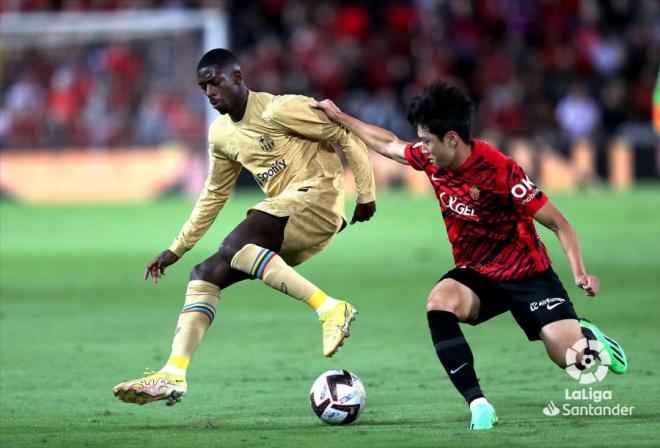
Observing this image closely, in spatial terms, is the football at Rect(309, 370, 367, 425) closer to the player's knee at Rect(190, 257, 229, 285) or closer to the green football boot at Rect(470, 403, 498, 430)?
the green football boot at Rect(470, 403, 498, 430)

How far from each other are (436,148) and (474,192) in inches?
13.1

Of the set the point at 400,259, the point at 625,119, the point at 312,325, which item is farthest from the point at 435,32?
the point at 312,325

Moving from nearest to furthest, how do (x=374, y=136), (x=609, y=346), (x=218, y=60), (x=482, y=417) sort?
(x=482, y=417) < (x=609, y=346) < (x=374, y=136) < (x=218, y=60)

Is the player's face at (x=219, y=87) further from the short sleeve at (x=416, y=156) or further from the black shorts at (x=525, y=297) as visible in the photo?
the black shorts at (x=525, y=297)

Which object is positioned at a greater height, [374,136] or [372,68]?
[372,68]

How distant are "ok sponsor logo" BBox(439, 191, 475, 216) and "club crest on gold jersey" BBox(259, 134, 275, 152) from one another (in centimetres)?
128

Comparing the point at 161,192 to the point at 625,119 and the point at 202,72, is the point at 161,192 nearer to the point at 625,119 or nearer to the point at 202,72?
the point at 625,119

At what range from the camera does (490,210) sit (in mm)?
6941

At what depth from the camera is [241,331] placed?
11047 millimetres

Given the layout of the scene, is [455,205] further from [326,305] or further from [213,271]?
[213,271]

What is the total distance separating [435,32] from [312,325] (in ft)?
60.0

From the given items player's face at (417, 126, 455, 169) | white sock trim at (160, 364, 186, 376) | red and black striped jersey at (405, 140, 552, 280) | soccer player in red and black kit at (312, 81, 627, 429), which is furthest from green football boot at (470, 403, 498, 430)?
white sock trim at (160, 364, 186, 376)

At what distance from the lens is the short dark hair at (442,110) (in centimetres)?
666

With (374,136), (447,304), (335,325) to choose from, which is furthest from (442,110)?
(335,325)
